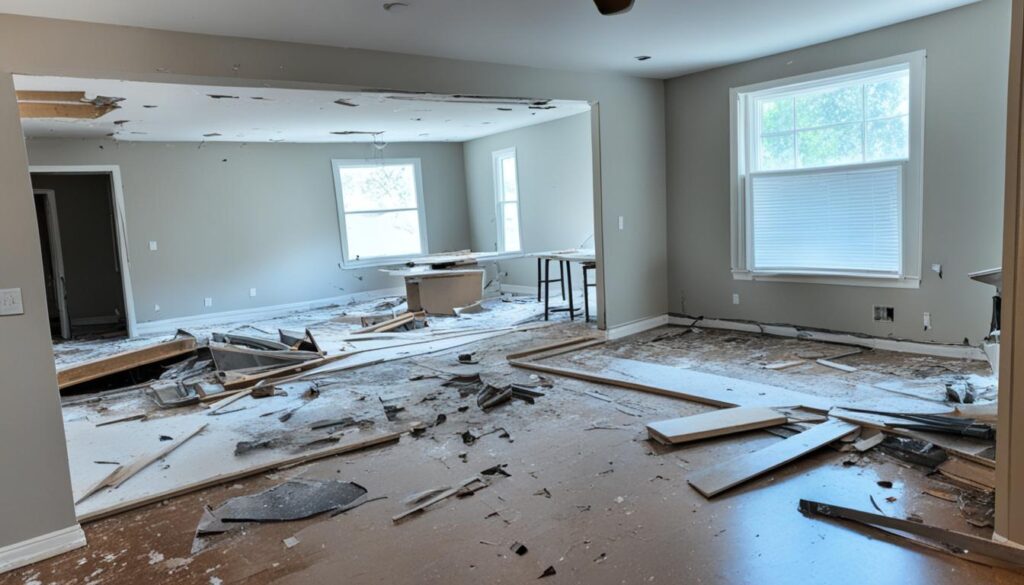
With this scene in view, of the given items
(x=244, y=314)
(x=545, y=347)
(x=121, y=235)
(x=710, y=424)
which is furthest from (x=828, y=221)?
Result: (x=121, y=235)

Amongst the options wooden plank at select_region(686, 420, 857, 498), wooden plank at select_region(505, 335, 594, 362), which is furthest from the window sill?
wooden plank at select_region(686, 420, 857, 498)

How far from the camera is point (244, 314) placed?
368 inches

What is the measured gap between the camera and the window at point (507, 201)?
10.2 meters

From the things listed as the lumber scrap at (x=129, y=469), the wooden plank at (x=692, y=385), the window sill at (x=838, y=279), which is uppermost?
the window sill at (x=838, y=279)

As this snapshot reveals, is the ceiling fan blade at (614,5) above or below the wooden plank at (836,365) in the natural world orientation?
above

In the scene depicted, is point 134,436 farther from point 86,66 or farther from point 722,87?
point 722,87

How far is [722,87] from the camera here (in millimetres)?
6098

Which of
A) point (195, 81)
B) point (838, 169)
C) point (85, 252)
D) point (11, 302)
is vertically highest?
point (195, 81)

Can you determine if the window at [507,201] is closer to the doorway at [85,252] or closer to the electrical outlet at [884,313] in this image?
the electrical outlet at [884,313]

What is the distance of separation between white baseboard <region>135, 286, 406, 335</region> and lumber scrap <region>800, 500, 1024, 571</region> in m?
8.27

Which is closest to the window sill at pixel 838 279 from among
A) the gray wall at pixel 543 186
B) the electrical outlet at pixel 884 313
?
the electrical outlet at pixel 884 313

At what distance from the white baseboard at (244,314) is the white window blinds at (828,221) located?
21.7 feet

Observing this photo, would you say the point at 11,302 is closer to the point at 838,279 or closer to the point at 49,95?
the point at 49,95

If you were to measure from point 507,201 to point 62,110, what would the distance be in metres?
6.17
